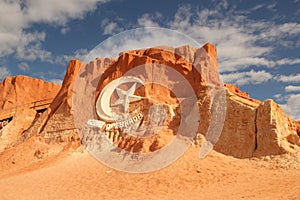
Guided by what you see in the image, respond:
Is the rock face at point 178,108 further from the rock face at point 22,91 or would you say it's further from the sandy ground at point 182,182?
the rock face at point 22,91

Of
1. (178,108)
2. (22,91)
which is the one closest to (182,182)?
(178,108)

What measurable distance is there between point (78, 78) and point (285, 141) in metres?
18.3

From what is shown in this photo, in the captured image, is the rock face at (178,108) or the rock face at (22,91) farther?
the rock face at (22,91)

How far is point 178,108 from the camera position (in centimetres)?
2077

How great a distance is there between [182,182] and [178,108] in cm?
654

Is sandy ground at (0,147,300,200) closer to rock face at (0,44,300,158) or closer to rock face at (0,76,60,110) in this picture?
rock face at (0,44,300,158)

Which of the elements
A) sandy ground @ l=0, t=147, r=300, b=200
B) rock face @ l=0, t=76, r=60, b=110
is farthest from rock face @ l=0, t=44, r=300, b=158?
rock face @ l=0, t=76, r=60, b=110

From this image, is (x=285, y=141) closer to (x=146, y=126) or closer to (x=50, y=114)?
(x=146, y=126)

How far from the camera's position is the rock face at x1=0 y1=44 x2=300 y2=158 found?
1673cm

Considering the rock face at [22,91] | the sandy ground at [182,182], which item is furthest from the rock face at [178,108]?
the rock face at [22,91]

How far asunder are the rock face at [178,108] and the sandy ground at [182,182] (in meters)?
1.17

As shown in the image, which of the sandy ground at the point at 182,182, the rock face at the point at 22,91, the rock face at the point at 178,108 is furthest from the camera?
the rock face at the point at 22,91

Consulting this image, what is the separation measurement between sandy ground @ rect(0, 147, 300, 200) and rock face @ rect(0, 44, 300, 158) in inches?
46.2

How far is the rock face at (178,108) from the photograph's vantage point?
1673 centimetres
